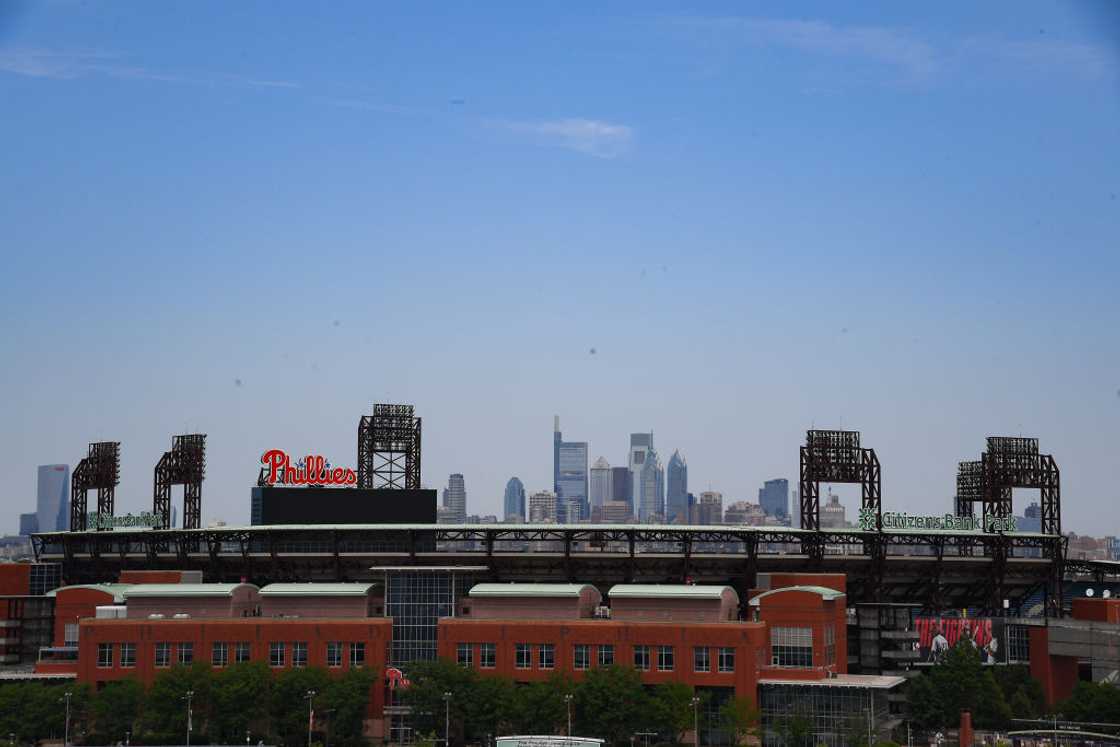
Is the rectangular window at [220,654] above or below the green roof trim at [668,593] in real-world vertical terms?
below

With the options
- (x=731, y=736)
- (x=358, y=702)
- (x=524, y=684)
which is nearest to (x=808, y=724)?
(x=731, y=736)

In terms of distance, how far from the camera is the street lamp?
127 meters

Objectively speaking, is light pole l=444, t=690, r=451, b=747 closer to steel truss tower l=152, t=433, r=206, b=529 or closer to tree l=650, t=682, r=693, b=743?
tree l=650, t=682, r=693, b=743

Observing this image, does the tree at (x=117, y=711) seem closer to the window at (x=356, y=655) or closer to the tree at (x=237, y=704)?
the tree at (x=237, y=704)

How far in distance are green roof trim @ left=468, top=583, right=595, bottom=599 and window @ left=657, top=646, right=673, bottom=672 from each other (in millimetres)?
9236

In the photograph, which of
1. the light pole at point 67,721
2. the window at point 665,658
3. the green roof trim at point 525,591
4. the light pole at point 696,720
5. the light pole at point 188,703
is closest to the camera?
the light pole at point 696,720

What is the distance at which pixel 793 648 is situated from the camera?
449 feet

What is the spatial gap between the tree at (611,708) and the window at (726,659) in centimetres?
786

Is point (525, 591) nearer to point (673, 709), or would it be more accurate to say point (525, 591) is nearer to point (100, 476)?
point (673, 709)

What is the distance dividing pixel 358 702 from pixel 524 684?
1431cm

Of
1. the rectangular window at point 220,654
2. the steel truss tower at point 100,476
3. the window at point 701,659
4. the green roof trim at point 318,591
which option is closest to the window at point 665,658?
the window at point 701,659

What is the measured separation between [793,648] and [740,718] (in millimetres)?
12501

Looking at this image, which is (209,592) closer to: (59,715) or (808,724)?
(59,715)

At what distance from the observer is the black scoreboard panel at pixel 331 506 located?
168 m
